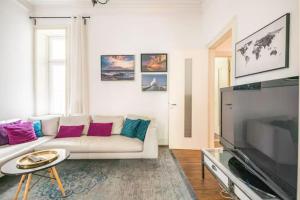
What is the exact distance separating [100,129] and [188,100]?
193 cm

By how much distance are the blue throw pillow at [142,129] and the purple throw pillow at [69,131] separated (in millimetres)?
1140

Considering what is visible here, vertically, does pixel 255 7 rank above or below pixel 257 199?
above

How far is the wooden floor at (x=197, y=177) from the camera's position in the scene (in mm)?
2115

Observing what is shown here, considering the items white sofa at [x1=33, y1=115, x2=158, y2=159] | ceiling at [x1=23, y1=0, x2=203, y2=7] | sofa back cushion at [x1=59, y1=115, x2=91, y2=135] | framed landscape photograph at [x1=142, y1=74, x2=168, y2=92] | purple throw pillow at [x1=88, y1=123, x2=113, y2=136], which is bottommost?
white sofa at [x1=33, y1=115, x2=158, y2=159]

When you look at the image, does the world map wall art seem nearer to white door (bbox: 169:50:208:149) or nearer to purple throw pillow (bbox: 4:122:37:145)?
white door (bbox: 169:50:208:149)

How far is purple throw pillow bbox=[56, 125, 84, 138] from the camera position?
3303 millimetres

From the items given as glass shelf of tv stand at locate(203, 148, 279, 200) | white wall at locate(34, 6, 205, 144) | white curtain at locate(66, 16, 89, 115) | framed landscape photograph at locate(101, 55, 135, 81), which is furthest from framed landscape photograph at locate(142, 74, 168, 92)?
glass shelf of tv stand at locate(203, 148, 279, 200)

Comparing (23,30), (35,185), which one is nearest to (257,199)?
(35,185)

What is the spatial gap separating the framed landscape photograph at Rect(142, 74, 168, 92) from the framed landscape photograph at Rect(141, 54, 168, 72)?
0.14 m

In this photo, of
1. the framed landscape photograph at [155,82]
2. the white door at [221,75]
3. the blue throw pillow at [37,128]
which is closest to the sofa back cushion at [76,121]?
the blue throw pillow at [37,128]

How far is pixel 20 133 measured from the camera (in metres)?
2.90

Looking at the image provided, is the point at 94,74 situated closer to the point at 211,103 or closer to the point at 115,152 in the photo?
the point at 115,152

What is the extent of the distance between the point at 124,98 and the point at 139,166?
1.66 m

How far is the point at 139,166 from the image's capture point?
2.88 m
